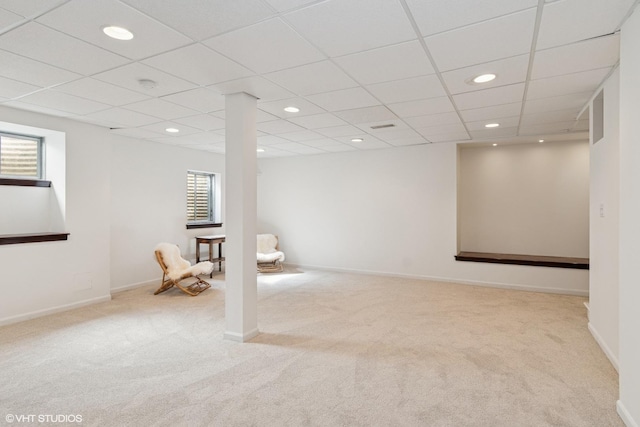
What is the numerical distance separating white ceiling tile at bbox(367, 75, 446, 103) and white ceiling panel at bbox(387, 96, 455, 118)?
0.47 ft

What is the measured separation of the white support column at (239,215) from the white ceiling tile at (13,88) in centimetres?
188

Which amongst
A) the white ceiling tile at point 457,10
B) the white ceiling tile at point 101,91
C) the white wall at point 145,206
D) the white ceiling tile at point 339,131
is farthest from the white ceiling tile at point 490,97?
the white wall at point 145,206

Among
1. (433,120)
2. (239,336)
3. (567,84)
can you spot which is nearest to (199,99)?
(239,336)

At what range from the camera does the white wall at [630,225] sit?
1.99m

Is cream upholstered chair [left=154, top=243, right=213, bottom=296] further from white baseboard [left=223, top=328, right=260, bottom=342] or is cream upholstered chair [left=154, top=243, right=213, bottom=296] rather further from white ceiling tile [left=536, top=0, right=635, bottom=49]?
white ceiling tile [left=536, top=0, right=635, bottom=49]

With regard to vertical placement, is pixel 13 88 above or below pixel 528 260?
above

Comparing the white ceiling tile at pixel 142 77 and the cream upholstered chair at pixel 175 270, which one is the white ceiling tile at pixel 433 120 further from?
the cream upholstered chair at pixel 175 270

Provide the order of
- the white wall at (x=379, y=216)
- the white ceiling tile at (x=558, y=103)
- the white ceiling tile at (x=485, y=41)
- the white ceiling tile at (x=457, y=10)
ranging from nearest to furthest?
the white ceiling tile at (x=457, y=10) → the white ceiling tile at (x=485, y=41) → the white ceiling tile at (x=558, y=103) → the white wall at (x=379, y=216)

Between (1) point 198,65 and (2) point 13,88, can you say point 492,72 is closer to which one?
(1) point 198,65

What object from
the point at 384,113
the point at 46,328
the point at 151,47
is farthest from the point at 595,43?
the point at 46,328

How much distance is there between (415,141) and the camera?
6082 millimetres

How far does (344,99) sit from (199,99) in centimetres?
157

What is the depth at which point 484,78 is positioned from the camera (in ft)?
10.2

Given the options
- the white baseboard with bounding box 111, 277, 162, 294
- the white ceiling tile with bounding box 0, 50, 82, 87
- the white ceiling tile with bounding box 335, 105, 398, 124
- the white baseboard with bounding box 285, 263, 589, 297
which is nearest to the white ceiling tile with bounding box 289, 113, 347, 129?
the white ceiling tile with bounding box 335, 105, 398, 124
